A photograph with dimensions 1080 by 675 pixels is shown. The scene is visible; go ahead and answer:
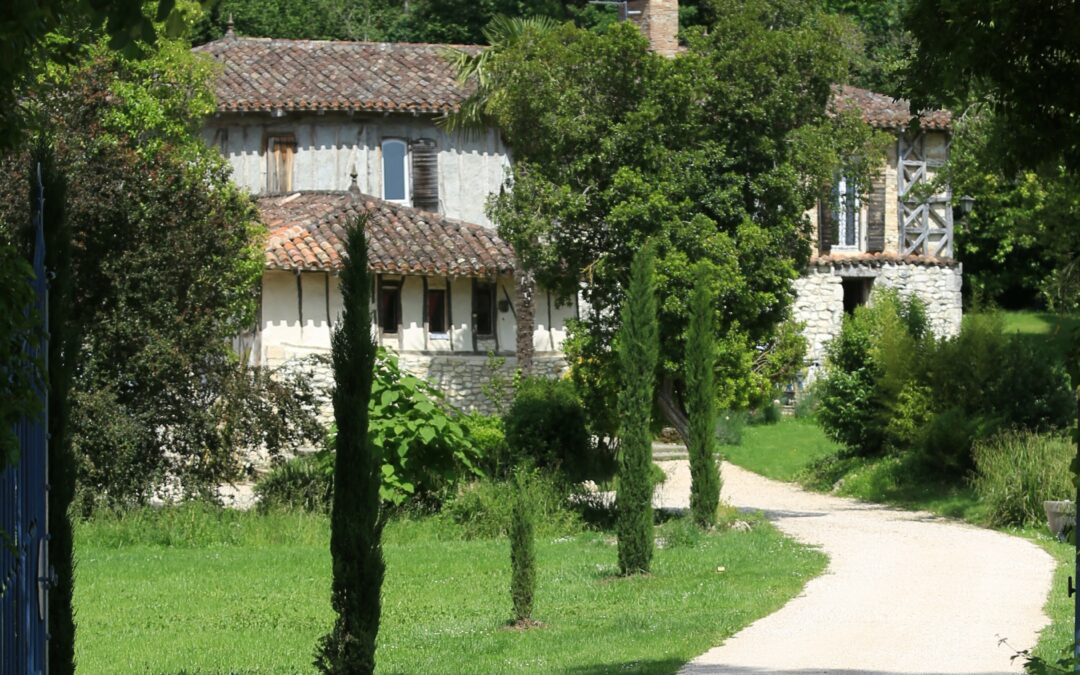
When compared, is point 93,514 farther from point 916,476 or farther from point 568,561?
point 916,476

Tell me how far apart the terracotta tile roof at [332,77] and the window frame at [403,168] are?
45.0 inches

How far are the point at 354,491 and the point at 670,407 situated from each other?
550 inches

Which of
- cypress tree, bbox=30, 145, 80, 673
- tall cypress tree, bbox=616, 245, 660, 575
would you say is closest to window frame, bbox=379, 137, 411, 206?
tall cypress tree, bbox=616, 245, 660, 575

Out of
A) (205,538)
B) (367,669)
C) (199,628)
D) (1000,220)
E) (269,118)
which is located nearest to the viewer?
(367,669)

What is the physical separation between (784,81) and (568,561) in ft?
26.2

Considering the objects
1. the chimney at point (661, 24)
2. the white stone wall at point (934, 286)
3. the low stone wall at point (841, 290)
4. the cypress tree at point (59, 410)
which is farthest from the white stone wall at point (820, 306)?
the cypress tree at point (59, 410)

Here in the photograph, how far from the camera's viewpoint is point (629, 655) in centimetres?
1252

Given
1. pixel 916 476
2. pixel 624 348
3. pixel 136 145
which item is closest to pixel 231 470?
pixel 136 145

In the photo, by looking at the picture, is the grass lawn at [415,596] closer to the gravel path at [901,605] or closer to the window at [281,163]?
the gravel path at [901,605]

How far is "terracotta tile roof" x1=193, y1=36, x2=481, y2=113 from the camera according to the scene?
34.6 meters

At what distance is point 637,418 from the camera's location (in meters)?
18.3

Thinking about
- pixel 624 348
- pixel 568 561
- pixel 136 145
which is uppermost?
pixel 136 145

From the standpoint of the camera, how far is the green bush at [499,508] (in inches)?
850

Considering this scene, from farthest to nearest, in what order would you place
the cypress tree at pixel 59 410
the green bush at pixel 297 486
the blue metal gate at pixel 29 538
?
the green bush at pixel 297 486 < the cypress tree at pixel 59 410 < the blue metal gate at pixel 29 538
